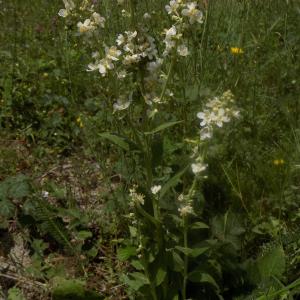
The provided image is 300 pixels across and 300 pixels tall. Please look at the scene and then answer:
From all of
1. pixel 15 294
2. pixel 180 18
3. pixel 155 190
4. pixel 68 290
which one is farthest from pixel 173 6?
pixel 15 294

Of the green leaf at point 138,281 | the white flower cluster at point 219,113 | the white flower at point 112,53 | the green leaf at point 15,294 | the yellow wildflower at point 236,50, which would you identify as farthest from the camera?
the yellow wildflower at point 236,50

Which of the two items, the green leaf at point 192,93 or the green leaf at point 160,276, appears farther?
the green leaf at point 192,93

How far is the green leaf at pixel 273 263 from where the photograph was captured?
6.32 ft

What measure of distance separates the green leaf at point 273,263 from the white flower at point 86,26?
107cm

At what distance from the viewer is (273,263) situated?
1940 mm

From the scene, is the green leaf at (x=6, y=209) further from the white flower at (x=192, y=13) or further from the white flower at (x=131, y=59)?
the white flower at (x=192, y=13)

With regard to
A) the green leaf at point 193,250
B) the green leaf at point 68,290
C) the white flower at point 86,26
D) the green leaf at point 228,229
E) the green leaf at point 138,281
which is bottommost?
the green leaf at point 68,290

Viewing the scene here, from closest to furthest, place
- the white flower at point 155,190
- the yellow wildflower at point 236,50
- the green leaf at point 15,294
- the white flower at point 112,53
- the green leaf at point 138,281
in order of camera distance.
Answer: the white flower at point 112,53 < the white flower at point 155,190 < the green leaf at point 138,281 < the green leaf at point 15,294 < the yellow wildflower at point 236,50

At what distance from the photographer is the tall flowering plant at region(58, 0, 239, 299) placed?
5.17ft

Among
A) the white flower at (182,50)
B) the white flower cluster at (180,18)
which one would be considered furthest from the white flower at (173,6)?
the white flower at (182,50)

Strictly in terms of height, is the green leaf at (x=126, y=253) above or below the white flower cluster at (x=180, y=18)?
below

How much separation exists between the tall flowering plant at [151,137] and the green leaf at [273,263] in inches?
8.5

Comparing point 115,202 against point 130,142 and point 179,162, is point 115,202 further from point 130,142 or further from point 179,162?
point 130,142

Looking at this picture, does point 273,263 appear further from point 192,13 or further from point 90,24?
point 90,24
